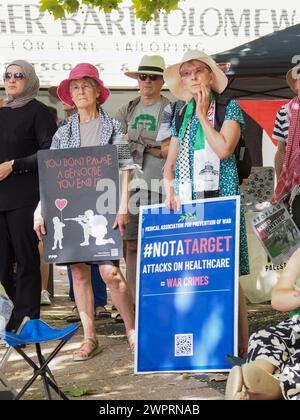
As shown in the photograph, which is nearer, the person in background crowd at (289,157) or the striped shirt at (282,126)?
the person in background crowd at (289,157)

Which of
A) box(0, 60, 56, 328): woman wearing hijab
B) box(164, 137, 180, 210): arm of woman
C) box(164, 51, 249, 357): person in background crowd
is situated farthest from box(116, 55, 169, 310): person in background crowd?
box(164, 51, 249, 357): person in background crowd

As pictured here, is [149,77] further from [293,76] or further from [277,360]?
[277,360]

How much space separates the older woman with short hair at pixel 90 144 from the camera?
6910 mm

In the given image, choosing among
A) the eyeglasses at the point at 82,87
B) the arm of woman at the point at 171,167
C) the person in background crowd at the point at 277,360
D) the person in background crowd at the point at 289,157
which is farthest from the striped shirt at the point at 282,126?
the person in background crowd at the point at 277,360

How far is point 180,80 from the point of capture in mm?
6887

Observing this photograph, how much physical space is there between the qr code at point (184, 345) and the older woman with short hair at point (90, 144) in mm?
790

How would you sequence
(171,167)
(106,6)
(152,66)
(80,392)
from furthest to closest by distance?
1. (106,6)
2. (152,66)
3. (171,167)
4. (80,392)

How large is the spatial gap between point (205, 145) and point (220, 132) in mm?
130

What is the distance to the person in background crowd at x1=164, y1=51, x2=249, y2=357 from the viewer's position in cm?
631

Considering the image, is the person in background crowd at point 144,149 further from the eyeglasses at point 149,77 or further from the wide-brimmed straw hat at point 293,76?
the wide-brimmed straw hat at point 293,76

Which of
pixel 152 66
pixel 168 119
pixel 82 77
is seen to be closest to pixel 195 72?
pixel 168 119

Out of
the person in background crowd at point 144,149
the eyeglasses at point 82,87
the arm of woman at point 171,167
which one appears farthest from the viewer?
the person in background crowd at point 144,149

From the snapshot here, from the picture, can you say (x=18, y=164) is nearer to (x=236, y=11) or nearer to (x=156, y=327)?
(x=156, y=327)
